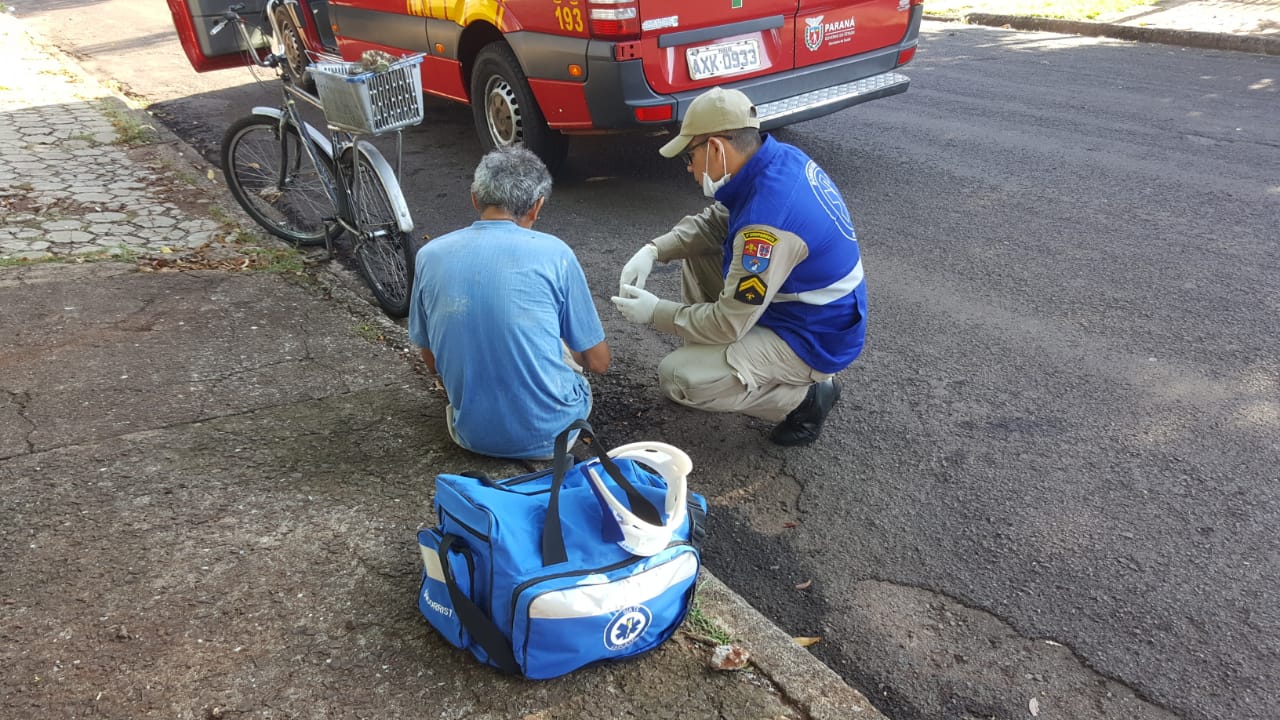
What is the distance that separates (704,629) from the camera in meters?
2.43

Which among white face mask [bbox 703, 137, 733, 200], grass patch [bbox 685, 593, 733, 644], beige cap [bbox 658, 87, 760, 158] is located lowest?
grass patch [bbox 685, 593, 733, 644]

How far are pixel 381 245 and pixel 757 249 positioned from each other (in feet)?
6.66

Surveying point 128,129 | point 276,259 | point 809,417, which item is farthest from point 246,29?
point 809,417

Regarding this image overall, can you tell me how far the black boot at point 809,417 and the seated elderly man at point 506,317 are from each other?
2.62 ft

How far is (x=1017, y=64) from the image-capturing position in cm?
921

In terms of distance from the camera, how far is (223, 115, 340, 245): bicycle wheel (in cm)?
482

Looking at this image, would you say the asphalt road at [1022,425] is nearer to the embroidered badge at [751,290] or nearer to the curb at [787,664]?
the curb at [787,664]

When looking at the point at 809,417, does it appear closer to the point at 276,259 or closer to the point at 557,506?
the point at 557,506

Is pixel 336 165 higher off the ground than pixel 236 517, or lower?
higher

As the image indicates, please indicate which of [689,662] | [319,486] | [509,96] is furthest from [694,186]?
[689,662]

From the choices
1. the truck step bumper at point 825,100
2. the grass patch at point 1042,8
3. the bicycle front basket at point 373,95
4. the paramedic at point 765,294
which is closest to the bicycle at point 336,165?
the bicycle front basket at point 373,95

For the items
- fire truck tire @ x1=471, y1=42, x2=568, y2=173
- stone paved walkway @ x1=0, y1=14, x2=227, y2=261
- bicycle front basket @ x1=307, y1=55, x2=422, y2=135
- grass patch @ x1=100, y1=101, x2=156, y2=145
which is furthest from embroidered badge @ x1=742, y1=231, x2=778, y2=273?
grass patch @ x1=100, y1=101, x2=156, y2=145

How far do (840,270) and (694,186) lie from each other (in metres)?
Result: 3.04

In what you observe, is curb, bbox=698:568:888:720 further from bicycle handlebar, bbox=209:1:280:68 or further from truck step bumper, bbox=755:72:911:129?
bicycle handlebar, bbox=209:1:280:68
